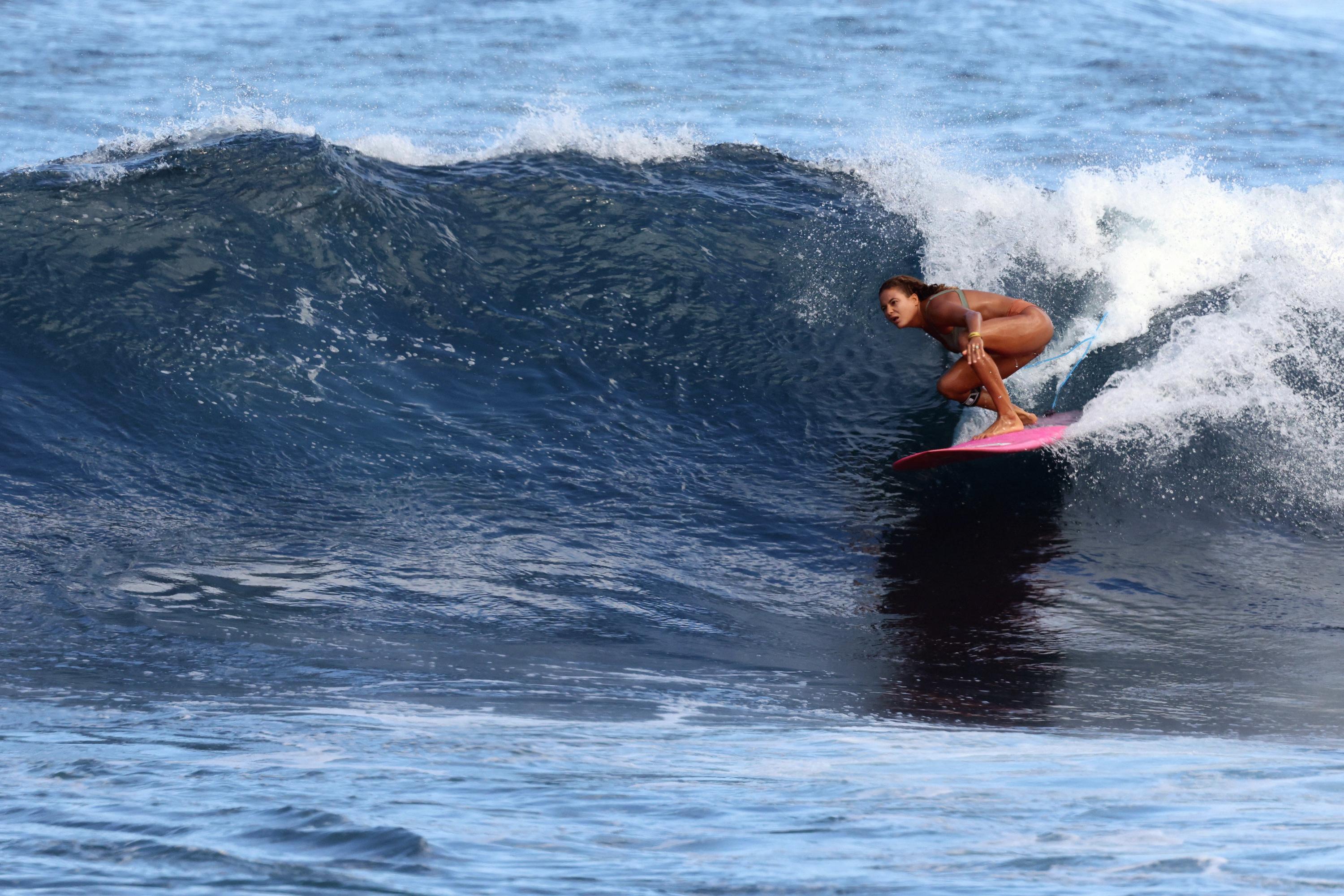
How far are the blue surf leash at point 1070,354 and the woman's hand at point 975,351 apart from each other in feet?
3.82

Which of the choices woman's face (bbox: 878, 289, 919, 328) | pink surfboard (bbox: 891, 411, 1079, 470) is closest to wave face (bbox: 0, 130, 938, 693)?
pink surfboard (bbox: 891, 411, 1079, 470)

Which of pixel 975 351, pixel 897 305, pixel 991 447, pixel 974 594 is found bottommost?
pixel 974 594

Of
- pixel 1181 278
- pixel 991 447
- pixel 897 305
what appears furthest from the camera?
pixel 1181 278

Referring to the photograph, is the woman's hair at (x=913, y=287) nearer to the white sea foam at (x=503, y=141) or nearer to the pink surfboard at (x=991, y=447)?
the pink surfboard at (x=991, y=447)

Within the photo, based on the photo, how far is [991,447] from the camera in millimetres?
6695

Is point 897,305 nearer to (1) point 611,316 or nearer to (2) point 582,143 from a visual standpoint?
(1) point 611,316

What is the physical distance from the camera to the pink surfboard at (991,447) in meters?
6.71

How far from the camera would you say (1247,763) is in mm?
3340

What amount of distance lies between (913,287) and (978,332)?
51 centimetres

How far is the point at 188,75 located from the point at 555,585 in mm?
17925

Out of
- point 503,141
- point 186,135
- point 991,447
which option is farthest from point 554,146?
point 991,447

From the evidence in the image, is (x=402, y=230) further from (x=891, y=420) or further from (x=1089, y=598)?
(x=1089, y=598)

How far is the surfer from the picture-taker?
6891 millimetres

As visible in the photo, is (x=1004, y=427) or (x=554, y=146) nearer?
(x=1004, y=427)
